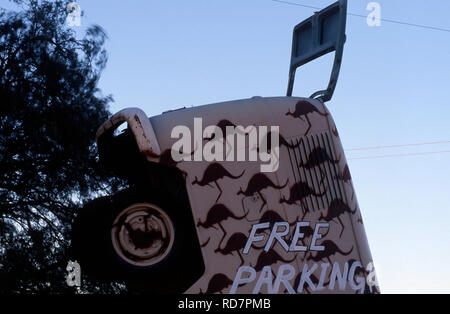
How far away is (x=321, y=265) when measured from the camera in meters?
4.27

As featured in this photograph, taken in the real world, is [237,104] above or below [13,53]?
below

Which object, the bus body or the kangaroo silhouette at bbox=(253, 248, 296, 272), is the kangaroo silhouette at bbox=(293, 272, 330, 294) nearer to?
the bus body

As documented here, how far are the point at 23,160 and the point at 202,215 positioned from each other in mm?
10744

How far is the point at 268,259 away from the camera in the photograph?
13.8ft

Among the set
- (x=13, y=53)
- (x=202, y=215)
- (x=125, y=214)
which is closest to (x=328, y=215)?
(x=202, y=215)

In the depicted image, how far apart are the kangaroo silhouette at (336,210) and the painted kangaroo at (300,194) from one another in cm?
11

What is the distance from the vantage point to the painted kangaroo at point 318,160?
181 inches

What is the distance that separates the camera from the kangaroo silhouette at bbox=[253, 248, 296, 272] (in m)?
4.20

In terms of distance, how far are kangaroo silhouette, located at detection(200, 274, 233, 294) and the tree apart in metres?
9.62

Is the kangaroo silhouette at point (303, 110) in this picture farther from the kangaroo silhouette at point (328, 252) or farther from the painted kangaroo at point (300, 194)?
the kangaroo silhouette at point (328, 252)

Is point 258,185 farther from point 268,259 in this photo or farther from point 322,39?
point 322,39
